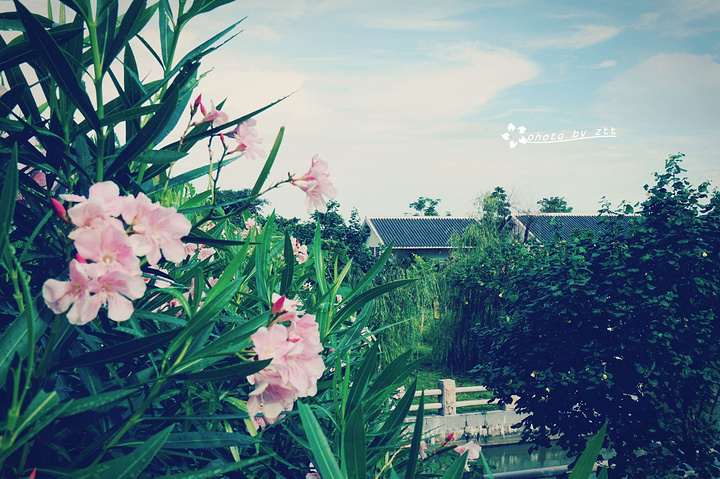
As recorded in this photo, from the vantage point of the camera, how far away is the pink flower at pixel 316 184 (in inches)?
44.6

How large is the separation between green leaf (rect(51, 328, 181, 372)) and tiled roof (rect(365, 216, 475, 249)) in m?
22.5

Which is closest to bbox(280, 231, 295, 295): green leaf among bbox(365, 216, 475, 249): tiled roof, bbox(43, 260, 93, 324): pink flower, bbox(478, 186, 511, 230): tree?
bbox(43, 260, 93, 324): pink flower

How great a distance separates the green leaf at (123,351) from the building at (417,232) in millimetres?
22157

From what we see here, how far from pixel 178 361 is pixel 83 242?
0.25 m

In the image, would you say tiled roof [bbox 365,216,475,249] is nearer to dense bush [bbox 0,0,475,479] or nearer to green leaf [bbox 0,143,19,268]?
dense bush [bbox 0,0,475,479]

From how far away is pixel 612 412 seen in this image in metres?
5.12

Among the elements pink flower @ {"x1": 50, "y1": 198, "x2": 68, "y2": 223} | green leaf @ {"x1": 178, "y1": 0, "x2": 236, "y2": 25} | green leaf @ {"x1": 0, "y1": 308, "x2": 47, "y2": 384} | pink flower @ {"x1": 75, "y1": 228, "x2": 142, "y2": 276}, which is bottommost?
green leaf @ {"x1": 0, "y1": 308, "x2": 47, "y2": 384}

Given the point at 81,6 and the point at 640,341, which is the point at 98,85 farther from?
the point at 640,341

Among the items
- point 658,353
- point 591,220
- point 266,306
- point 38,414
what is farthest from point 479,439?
point 591,220

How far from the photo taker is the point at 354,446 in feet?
2.27

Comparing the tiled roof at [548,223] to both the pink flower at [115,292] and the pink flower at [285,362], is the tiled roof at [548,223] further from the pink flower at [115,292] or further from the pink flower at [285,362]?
the pink flower at [115,292]

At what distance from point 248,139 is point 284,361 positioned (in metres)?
0.54

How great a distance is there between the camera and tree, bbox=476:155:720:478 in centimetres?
487

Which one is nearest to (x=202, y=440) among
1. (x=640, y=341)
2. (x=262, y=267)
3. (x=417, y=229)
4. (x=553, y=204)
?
(x=262, y=267)
